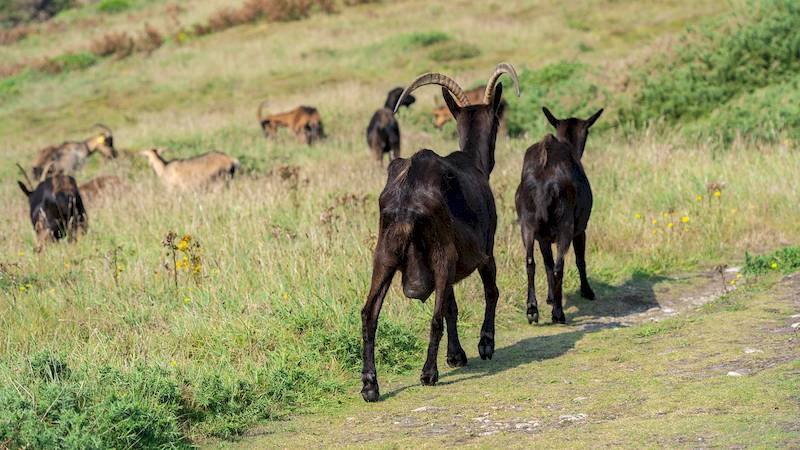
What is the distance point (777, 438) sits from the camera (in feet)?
16.0

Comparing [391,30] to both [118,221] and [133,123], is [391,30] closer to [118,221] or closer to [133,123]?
[133,123]

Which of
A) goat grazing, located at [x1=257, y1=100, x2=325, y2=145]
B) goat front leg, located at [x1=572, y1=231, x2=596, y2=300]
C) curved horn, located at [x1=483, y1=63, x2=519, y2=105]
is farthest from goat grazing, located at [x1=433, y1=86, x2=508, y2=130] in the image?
curved horn, located at [x1=483, y1=63, x2=519, y2=105]

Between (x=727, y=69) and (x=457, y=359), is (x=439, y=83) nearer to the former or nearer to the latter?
(x=457, y=359)

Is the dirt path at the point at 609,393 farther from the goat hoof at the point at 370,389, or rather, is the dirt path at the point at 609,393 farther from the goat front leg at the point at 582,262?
the goat front leg at the point at 582,262

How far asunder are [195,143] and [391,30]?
16.1m

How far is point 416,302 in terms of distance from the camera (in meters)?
8.94

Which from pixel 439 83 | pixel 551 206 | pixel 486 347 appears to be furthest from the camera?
pixel 551 206

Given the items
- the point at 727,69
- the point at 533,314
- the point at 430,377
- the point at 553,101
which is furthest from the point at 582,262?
the point at 553,101

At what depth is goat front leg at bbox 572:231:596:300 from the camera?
967 cm

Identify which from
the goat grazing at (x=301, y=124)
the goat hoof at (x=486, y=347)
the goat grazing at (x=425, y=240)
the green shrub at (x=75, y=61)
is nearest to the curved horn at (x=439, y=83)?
the goat grazing at (x=425, y=240)

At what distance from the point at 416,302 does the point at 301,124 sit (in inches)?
525

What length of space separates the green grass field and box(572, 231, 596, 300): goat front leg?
0.44 ft

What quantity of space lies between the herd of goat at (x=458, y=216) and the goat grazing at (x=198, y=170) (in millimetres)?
3019

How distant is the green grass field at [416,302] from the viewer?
19.1 feet
